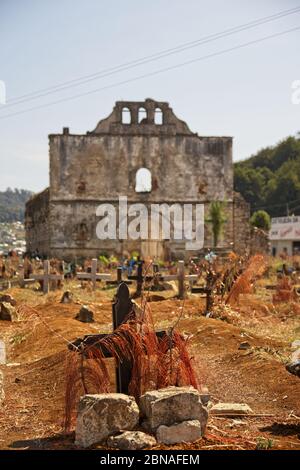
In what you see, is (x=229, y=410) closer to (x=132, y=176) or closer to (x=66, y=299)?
(x=66, y=299)

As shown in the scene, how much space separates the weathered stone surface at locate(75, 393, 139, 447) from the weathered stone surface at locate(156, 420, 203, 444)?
0.90 feet

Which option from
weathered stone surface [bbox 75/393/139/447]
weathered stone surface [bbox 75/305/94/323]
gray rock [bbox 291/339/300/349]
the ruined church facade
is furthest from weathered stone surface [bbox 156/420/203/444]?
the ruined church facade

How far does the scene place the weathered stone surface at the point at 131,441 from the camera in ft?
18.3

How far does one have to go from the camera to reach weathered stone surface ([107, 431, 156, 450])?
5.58m

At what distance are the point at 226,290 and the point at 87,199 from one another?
939 inches

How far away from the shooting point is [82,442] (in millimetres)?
5777

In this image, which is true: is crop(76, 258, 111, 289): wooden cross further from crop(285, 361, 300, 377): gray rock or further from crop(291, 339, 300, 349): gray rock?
crop(285, 361, 300, 377): gray rock

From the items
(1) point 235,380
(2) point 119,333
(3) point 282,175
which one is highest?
(3) point 282,175

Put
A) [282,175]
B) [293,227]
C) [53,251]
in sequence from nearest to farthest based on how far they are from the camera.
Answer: [53,251] → [293,227] → [282,175]

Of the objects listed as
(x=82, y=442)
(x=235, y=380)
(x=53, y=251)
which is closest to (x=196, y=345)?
(x=235, y=380)

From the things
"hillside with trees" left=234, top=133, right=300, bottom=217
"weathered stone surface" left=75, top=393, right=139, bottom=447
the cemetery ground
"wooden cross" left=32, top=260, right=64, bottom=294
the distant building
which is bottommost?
the cemetery ground

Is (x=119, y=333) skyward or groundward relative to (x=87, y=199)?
groundward
